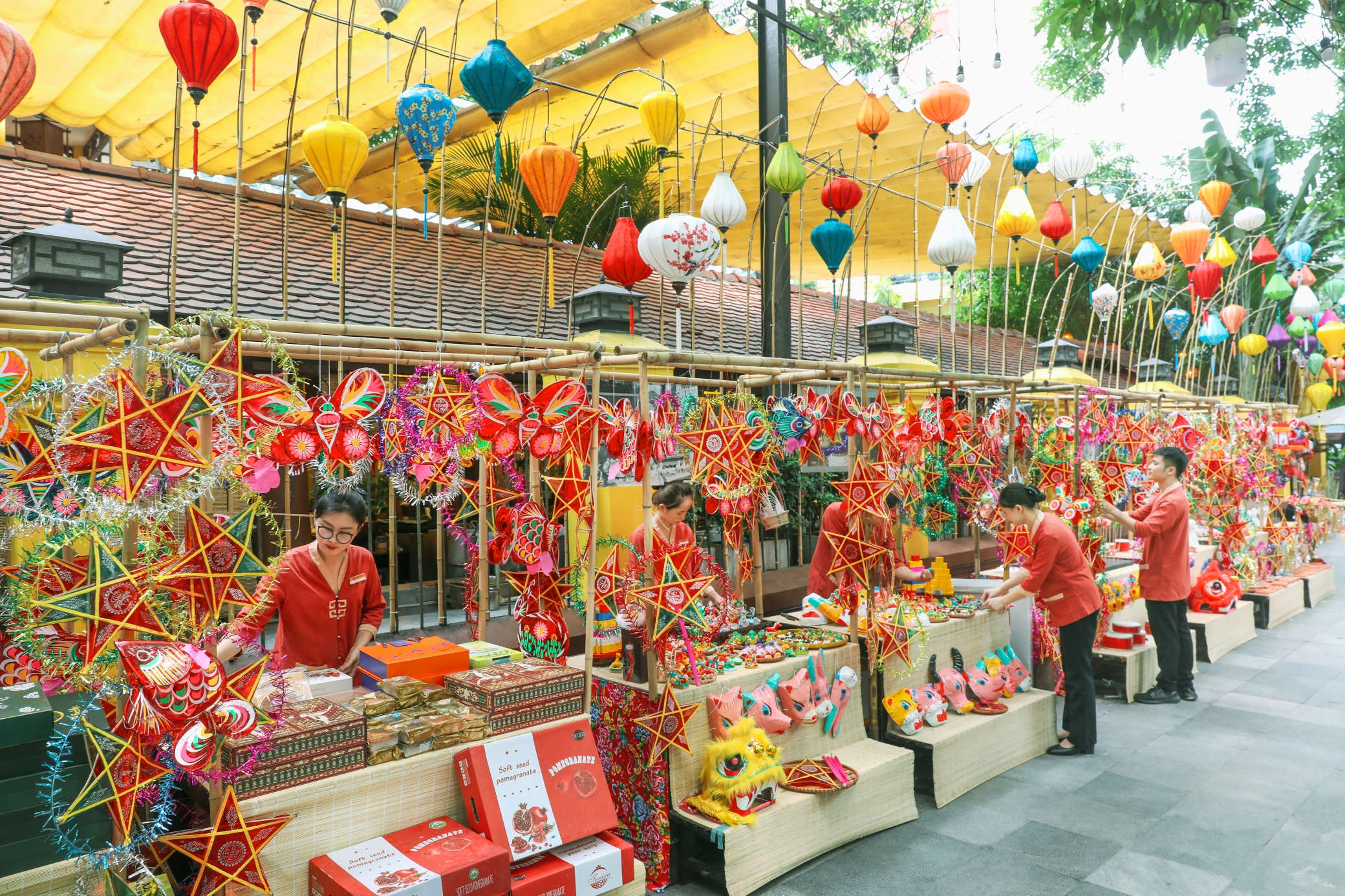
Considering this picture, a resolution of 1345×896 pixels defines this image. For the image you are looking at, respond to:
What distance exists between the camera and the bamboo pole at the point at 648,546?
277cm

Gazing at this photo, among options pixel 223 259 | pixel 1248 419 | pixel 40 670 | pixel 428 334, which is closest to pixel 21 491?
pixel 40 670

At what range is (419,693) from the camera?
2.36m

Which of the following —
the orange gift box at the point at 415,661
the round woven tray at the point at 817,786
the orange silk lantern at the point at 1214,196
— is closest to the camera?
the orange gift box at the point at 415,661

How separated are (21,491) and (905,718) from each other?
3.17 metres

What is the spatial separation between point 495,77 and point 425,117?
34 centimetres

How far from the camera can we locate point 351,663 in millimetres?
2850

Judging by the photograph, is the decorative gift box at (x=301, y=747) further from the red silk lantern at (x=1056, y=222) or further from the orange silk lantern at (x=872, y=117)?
the red silk lantern at (x=1056, y=222)

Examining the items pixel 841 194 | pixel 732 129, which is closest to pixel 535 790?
pixel 841 194

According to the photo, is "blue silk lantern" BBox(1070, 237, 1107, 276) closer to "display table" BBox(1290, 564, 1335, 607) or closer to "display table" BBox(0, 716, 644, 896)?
"display table" BBox(1290, 564, 1335, 607)

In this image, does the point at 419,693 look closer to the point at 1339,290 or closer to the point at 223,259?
the point at 223,259

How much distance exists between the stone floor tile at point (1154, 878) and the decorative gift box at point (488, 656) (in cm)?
212

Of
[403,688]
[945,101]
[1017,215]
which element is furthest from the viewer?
[1017,215]

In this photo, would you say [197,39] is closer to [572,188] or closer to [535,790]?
[535,790]

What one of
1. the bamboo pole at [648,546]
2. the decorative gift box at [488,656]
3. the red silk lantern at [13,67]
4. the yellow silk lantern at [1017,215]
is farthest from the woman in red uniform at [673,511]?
the yellow silk lantern at [1017,215]
